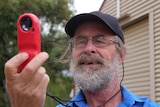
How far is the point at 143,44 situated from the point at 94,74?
6.36 m

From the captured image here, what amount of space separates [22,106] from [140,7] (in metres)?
7.43

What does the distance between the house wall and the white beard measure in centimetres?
476

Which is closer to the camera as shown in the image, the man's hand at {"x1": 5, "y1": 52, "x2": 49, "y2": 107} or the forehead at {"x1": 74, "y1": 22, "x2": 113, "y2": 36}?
the man's hand at {"x1": 5, "y1": 52, "x2": 49, "y2": 107}

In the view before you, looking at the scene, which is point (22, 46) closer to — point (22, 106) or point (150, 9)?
point (22, 106)

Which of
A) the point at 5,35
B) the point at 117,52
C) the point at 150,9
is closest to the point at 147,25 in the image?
the point at 150,9

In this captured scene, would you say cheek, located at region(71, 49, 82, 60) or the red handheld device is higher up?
the red handheld device

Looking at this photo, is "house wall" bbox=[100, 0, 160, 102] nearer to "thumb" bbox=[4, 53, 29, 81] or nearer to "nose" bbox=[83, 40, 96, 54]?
"nose" bbox=[83, 40, 96, 54]

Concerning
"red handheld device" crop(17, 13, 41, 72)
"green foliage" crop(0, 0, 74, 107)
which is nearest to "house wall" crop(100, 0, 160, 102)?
"green foliage" crop(0, 0, 74, 107)

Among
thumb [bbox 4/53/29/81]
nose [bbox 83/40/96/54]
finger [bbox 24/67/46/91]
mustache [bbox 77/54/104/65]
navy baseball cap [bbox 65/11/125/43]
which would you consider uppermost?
navy baseball cap [bbox 65/11/125/43]

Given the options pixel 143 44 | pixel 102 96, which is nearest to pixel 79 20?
pixel 102 96

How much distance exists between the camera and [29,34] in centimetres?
120

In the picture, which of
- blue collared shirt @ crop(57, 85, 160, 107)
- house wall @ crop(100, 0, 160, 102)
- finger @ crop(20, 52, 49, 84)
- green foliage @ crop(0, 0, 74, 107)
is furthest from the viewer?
green foliage @ crop(0, 0, 74, 107)

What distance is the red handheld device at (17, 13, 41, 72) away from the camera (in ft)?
3.94

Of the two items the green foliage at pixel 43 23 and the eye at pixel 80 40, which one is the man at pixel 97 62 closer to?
the eye at pixel 80 40
